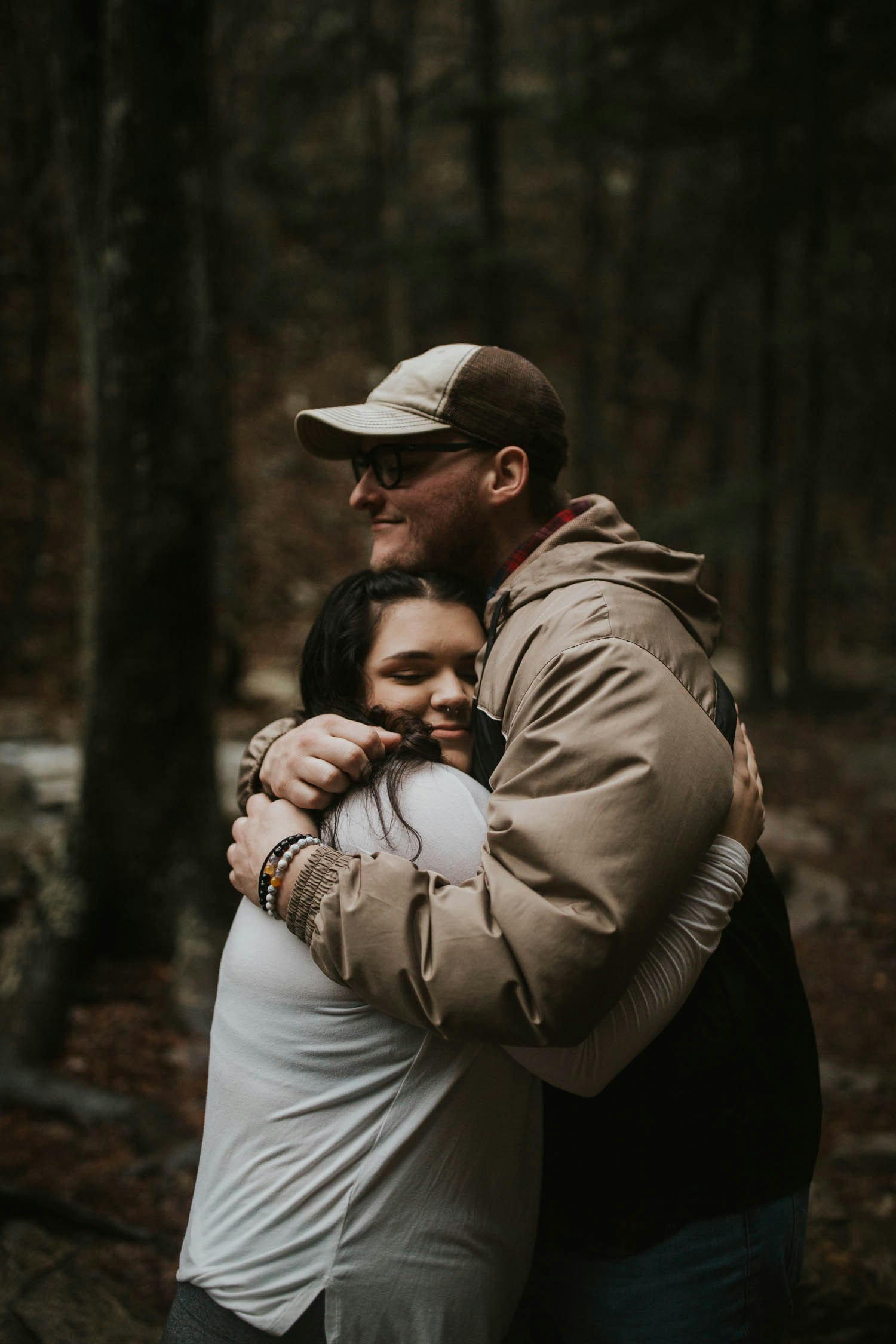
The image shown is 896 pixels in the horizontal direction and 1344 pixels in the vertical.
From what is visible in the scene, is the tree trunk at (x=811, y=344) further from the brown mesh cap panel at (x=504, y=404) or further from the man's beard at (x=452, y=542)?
the man's beard at (x=452, y=542)

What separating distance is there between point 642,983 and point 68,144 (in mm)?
5235

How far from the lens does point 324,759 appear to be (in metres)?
1.87

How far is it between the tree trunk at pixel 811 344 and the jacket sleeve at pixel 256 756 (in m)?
9.72

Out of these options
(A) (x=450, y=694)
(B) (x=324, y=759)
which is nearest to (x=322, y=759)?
(B) (x=324, y=759)

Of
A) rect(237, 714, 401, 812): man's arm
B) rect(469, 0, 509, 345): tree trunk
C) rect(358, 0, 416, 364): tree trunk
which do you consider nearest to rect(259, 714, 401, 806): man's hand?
rect(237, 714, 401, 812): man's arm

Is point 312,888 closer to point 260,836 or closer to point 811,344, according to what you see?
point 260,836

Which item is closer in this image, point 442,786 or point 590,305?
point 442,786

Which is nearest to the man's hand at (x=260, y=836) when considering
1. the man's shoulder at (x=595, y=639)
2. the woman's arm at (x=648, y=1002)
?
the man's shoulder at (x=595, y=639)

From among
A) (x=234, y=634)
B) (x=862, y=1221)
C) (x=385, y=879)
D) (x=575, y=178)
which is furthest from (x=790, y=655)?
(x=575, y=178)

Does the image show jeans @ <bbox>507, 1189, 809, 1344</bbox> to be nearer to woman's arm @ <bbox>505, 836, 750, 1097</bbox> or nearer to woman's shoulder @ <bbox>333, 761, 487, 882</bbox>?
woman's arm @ <bbox>505, 836, 750, 1097</bbox>

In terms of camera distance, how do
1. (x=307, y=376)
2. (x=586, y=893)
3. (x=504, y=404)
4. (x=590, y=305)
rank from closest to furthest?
(x=586, y=893), (x=504, y=404), (x=590, y=305), (x=307, y=376)

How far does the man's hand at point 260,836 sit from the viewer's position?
5.92 ft

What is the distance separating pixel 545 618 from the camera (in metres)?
1.83

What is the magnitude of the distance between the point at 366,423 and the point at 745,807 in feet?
3.83
